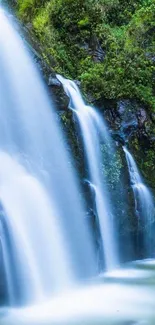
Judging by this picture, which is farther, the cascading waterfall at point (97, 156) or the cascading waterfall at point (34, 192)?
the cascading waterfall at point (97, 156)

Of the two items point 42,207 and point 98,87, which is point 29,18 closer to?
point 98,87

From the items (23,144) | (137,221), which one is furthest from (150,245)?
(23,144)

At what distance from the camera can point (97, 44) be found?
1291 centimetres

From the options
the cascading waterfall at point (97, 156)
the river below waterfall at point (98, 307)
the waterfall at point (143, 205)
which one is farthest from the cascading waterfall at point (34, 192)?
the waterfall at point (143, 205)

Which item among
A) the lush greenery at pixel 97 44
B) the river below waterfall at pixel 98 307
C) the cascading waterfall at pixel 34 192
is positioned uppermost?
the lush greenery at pixel 97 44

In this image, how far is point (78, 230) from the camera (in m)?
8.22

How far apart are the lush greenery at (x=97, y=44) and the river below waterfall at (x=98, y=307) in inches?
205

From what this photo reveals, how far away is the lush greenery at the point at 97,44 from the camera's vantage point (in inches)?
461

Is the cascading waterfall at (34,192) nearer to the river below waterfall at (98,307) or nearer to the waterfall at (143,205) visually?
the river below waterfall at (98,307)

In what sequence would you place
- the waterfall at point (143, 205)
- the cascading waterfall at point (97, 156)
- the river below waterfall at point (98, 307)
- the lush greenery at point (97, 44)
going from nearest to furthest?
1. the river below waterfall at point (98, 307)
2. the cascading waterfall at point (97, 156)
3. the waterfall at point (143, 205)
4. the lush greenery at point (97, 44)

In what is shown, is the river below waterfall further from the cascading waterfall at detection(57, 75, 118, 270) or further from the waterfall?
the waterfall

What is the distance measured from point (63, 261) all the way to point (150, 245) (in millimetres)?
3485

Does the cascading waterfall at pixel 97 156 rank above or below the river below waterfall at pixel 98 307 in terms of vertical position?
above

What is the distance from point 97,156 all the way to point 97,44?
4.27 metres
